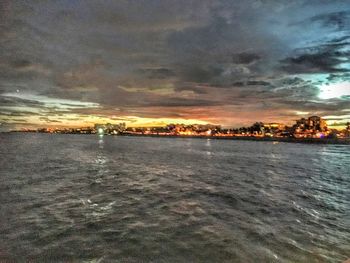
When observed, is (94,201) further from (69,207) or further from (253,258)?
(253,258)

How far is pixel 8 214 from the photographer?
63.6ft

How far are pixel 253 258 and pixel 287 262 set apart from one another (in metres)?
1.52

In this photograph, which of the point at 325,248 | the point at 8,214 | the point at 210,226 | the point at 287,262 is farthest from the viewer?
the point at 8,214

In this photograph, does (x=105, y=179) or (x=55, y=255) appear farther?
(x=105, y=179)

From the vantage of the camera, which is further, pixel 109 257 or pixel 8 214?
pixel 8 214

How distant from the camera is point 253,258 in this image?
1281cm

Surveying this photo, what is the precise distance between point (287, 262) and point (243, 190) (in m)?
18.5

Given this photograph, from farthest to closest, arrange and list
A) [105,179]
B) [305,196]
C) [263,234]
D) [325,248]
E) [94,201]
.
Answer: [105,179], [305,196], [94,201], [263,234], [325,248]

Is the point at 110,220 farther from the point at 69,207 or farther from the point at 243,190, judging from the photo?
the point at 243,190

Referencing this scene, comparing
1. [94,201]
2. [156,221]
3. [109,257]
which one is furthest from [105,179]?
[109,257]

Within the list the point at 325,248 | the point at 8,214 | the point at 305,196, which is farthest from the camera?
the point at 305,196

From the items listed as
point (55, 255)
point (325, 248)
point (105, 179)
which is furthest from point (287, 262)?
point (105, 179)

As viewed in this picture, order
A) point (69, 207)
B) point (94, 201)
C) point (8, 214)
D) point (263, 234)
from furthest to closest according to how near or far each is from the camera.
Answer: point (94, 201)
point (69, 207)
point (8, 214)
point (263, 234)

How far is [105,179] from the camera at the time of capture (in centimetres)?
3722
